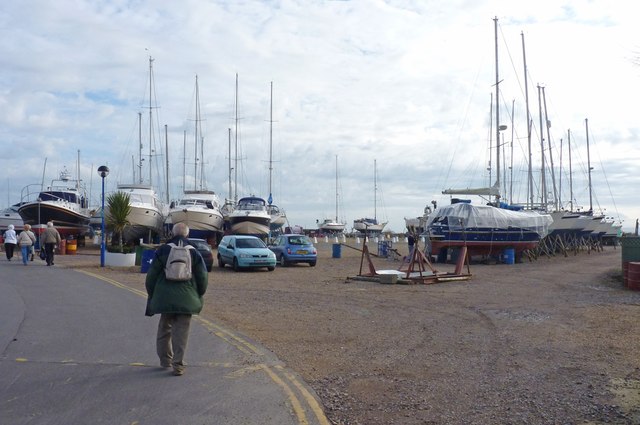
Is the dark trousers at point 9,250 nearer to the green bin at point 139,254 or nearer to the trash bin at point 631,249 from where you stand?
the green bin at point 139,254

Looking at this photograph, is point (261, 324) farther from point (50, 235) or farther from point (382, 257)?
point (382, 257)

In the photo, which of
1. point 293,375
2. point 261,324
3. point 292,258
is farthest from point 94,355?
point 292,258

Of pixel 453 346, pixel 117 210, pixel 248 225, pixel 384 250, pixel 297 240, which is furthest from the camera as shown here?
pixel 248 225

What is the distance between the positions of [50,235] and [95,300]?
11.6 metres

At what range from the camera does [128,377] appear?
7820mm

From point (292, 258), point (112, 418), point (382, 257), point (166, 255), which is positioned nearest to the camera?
point (112, 418)

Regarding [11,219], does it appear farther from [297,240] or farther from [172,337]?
[172,337]

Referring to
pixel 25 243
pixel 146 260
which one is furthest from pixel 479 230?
pixel 25 243

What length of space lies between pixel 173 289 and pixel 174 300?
14 centimetres

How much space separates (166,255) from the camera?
8.18m

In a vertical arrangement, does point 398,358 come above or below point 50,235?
below

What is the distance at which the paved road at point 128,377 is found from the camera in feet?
21.1

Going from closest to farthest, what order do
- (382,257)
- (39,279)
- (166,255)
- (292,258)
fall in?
1. (166,255)
2. (39,279)
3. (292,258)
4. (382,257)

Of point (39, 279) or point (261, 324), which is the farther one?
point (39, 279)
